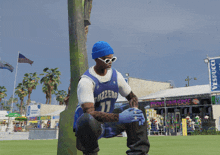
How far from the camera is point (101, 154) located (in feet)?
18.1

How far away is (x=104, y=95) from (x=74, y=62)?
2611 millimetres

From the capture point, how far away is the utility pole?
13.2ft

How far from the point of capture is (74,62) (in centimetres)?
465

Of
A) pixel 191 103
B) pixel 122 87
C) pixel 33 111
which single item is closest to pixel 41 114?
pixel 33 111

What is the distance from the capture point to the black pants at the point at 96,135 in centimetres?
191

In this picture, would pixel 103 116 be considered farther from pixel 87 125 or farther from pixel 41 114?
pixel 41 114

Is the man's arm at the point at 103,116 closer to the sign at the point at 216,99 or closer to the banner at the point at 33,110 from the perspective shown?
the sign at the point at 216,99

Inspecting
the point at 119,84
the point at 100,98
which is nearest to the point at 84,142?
the point at 100,98

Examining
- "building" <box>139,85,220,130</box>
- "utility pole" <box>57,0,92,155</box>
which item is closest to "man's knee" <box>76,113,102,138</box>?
"utility pole" <box>57,0,92,155</box>

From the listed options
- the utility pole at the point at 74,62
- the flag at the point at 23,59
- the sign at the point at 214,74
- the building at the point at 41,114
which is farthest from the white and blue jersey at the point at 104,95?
the building at the point at 41,114

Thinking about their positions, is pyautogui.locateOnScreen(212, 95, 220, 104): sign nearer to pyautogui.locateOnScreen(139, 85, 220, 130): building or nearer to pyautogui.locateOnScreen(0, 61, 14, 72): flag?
pyautogui.locateOnScreen(139, 85, 220, 130): building

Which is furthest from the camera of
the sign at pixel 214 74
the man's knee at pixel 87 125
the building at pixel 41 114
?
the building at pixel 41 114

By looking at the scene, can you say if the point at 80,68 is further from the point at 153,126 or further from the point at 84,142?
the point at 153,126

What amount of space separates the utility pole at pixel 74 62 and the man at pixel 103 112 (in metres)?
1.99
